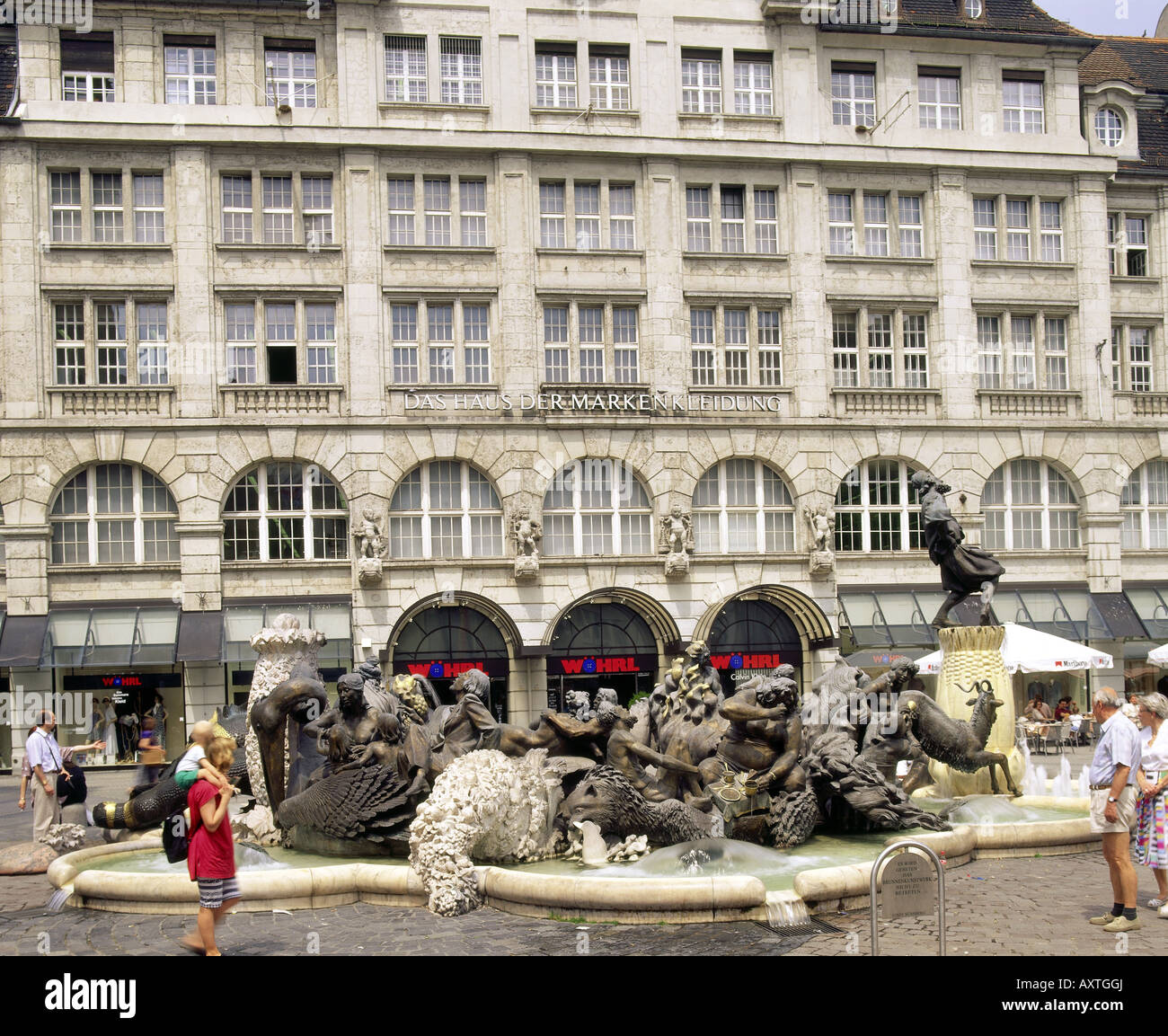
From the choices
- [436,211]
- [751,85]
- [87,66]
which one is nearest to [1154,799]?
[436,211]

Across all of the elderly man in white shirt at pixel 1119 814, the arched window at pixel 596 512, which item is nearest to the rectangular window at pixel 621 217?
the arched window at pixel 596 512

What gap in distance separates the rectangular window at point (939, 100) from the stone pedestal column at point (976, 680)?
25.0 m

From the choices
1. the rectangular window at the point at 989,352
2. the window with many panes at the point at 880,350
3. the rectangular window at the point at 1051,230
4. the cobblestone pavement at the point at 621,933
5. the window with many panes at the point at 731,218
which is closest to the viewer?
the cobblestone pavement at the point at 621,933

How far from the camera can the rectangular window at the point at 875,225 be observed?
121 feet

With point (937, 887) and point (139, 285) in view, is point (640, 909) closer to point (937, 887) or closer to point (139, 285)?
point (937, 887)

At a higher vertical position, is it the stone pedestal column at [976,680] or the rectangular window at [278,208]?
the rectangular window at [278,208]

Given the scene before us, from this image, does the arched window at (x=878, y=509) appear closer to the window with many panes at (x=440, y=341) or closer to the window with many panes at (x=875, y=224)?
the window with many panes at (x=875, y=224)

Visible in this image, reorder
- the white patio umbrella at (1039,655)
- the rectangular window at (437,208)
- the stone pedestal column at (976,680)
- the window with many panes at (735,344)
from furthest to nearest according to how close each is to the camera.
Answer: the window with many panes at (735,344), the rectangular window at (437,208), the white patio umbrella at (1039,655), the stone pedestal column at (976,680)

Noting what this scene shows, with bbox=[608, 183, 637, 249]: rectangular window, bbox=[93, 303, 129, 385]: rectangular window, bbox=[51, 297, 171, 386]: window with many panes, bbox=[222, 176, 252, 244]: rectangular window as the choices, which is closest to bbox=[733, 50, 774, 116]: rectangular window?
bbox=[608, 183, 637, 249]: rectangular window

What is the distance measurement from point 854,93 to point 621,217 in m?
7.82

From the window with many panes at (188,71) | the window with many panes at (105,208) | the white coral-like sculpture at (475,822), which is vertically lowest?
the white coral-like sculpture at (475,822)

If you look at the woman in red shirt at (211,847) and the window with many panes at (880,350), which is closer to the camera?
the woman in red shirt at (211,847)

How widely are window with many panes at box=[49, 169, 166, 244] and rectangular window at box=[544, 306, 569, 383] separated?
978 cm

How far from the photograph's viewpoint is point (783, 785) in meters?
12.7
